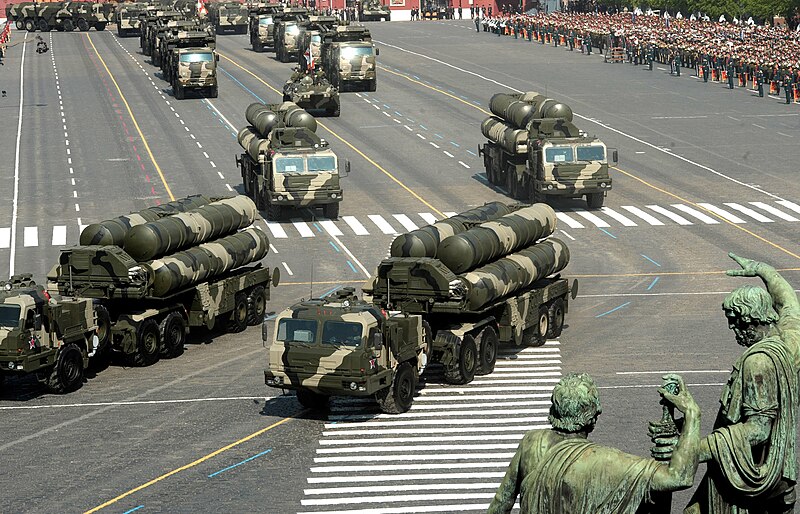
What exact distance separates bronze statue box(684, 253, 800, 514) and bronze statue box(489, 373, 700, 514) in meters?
0.28

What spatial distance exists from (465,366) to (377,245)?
19182mm

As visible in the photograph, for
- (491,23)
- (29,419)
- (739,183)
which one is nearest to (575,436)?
(29,419)

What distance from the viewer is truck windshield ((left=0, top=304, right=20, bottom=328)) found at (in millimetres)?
30156

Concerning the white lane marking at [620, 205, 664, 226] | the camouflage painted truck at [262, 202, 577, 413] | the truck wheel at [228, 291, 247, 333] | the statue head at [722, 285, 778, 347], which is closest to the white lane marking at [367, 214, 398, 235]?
the white lane marking at [620, 205, 664, 226]

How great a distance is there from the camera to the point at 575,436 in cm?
787

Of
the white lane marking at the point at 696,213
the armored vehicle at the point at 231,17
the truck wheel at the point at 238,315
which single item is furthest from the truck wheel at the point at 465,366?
the armored vehicle at the point at 231,17

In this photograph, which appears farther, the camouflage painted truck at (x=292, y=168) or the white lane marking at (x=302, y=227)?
the camouflage painted truck at (x=292, y=168)

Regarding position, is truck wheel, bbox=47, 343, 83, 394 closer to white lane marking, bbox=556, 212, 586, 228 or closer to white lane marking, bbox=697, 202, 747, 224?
white lane marking, bbox=556, 212, 586, 228

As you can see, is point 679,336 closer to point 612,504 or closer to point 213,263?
point 213,263

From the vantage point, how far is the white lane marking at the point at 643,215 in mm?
53531

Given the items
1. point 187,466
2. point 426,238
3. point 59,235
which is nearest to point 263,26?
point 59,235

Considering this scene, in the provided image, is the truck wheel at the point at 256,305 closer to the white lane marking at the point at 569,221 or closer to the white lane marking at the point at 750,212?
the white lane marking at the point at 569,221

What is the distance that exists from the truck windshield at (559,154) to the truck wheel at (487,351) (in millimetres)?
23371

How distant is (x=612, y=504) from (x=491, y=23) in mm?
129923
